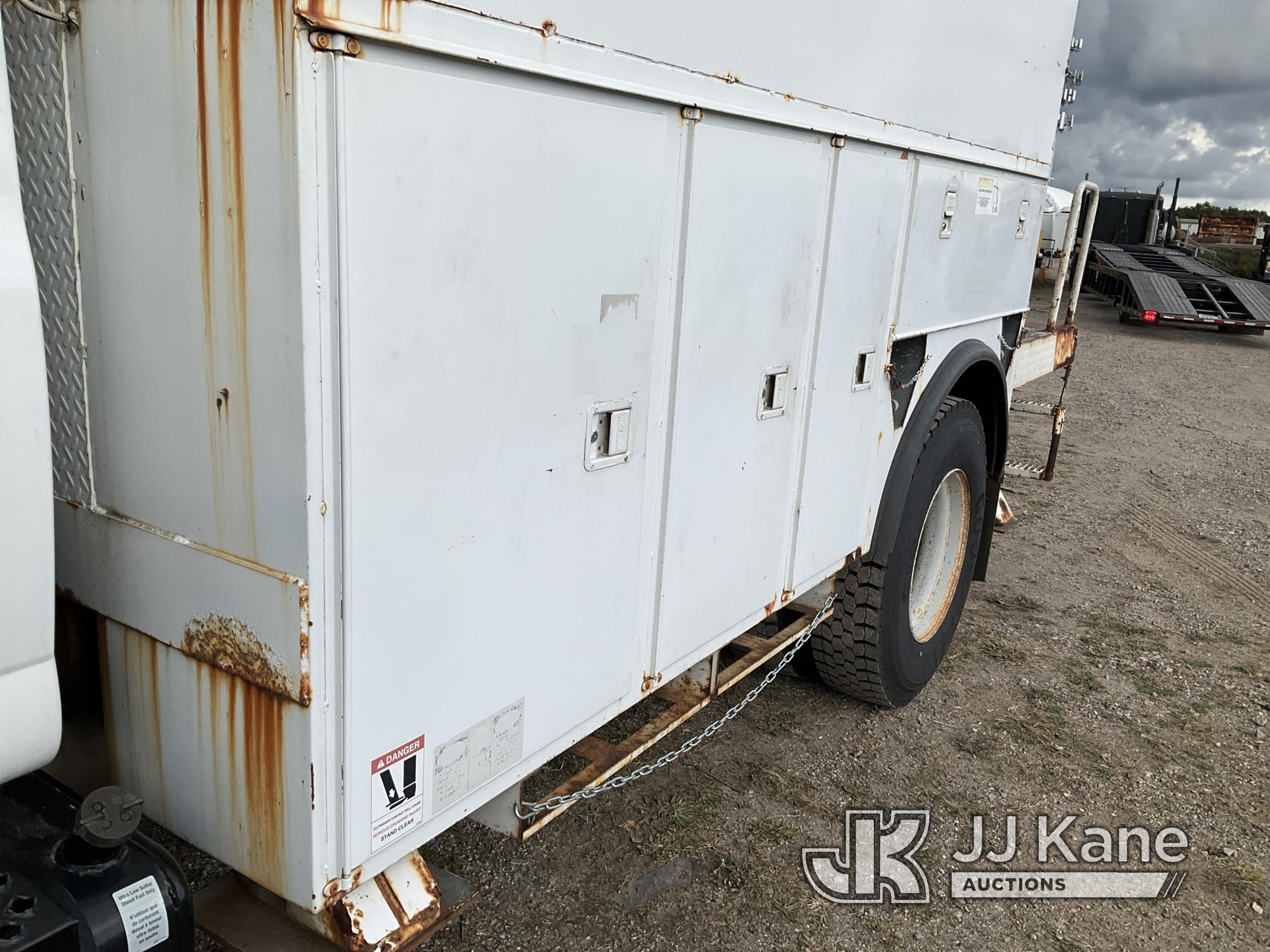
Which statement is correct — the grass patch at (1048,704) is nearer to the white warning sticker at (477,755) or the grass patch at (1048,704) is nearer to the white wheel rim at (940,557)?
the white wheel rim at (940,557)

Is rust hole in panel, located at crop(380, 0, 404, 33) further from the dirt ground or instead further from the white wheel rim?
the white wheel rim

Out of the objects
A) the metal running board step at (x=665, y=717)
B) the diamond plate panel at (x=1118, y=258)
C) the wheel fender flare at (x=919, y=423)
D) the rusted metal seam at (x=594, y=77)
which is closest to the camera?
the rusted metal seam at (x=594, y=77)

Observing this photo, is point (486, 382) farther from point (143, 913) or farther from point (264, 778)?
point (143, 913)

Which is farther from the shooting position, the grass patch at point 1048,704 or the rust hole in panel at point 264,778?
the grass patch at point 1048,704

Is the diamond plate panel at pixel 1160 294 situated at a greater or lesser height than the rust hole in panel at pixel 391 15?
lesser

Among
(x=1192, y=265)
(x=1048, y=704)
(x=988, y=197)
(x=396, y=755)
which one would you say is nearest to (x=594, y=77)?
(x=396, y=755)

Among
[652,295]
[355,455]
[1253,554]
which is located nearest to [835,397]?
[652,295]

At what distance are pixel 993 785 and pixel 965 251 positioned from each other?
Result: 171cm

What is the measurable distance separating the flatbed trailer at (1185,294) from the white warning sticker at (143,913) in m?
14.6

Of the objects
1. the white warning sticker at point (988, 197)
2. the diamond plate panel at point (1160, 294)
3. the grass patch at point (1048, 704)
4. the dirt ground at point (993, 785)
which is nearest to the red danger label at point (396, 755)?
the dirt ground at point (993, 785)

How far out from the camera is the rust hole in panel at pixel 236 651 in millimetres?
1390

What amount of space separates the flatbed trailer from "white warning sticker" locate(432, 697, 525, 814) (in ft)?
46.0

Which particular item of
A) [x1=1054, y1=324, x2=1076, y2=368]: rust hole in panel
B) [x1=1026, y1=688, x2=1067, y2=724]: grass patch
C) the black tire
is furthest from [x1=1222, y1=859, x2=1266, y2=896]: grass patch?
[x1=1054, y1=324, x2=1076, y2=368]: rust hole in panel

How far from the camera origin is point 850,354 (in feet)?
8.61
